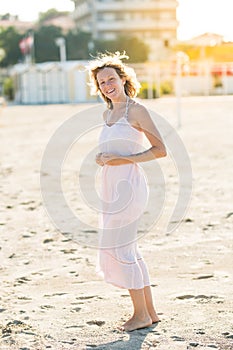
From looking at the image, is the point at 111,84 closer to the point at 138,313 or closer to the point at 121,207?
the point at 121,207

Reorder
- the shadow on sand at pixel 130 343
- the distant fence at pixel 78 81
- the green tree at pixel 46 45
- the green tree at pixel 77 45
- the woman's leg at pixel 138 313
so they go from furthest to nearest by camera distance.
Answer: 1. the green tree at pixel 77 45
2. the green tree at pixel 46 45
3. the distant fence at pixel 78 81
4. the woman's leg at pixel 138 313
5. the shadow on sand at pixel 130 343

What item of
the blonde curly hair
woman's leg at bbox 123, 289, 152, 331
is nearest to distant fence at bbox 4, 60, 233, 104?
the blonde curly hair

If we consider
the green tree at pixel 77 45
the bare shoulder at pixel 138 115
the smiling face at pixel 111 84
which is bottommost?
the bare shoulder at pixel 138 115

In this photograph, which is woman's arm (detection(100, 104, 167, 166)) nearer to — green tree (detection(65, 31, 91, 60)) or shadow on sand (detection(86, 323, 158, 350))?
shadow on sand (detection(86, 323, 158, 350))

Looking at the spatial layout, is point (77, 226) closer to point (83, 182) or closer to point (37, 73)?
point (83, 182)

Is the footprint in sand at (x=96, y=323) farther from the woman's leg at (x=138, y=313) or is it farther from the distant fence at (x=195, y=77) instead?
the distant fence at (x=195, y=77)

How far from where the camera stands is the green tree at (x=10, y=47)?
71312 millimetres

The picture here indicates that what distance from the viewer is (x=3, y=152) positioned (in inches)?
602

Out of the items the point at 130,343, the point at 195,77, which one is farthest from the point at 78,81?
the point at 130,343

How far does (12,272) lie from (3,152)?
32.9ft

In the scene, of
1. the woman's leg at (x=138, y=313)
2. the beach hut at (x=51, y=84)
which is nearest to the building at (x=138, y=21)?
the beach hut at (x=51, y=84)

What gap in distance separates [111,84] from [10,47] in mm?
69371

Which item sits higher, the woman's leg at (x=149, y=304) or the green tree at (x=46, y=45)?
the green tree at (x=46, y=45)

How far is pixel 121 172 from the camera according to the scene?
3.94 meters
